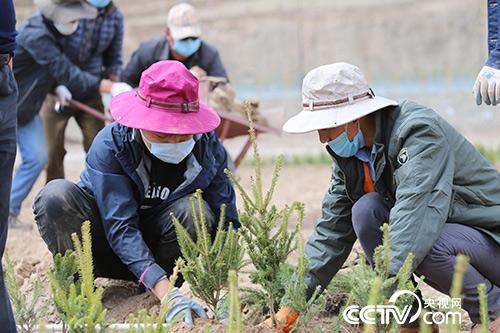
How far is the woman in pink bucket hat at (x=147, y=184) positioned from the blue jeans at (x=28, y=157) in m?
2.76

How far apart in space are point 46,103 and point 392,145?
441 cm

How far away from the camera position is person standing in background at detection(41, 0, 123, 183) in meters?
7.18

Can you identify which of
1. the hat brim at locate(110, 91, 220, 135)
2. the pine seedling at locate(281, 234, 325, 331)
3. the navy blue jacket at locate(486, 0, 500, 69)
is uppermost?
the navy blue jacket at locate(486, 0, 500, 69)

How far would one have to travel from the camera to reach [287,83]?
725 inches

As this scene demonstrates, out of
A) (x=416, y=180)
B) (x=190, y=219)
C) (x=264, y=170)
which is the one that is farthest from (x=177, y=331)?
(x=264, y=170)

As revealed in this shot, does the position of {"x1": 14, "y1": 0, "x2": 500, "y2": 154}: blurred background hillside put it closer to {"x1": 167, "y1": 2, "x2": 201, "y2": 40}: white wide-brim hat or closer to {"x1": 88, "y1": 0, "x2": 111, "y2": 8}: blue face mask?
{"x1": 167, "y1": 2, "x2": 201, "y2": 40}: white wide-brim hat

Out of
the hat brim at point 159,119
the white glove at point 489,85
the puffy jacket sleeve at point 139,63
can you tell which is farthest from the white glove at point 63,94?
the white glove at point 489,85

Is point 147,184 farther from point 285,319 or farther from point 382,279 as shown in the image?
point 382,279

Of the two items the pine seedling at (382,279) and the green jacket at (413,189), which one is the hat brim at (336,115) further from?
the pine seedling at (382,279)

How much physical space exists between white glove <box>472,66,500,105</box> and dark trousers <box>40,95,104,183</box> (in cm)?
407

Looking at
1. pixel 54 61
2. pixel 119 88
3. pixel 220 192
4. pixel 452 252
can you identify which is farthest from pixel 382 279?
pixel 54 61

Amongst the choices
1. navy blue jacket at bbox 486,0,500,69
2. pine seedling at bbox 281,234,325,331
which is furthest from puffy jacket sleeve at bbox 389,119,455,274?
navy blue jacket at bbox 486,0,500,69

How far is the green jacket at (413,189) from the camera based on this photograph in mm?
3574

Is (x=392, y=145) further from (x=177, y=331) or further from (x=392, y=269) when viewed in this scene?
(x=177, y=331)
